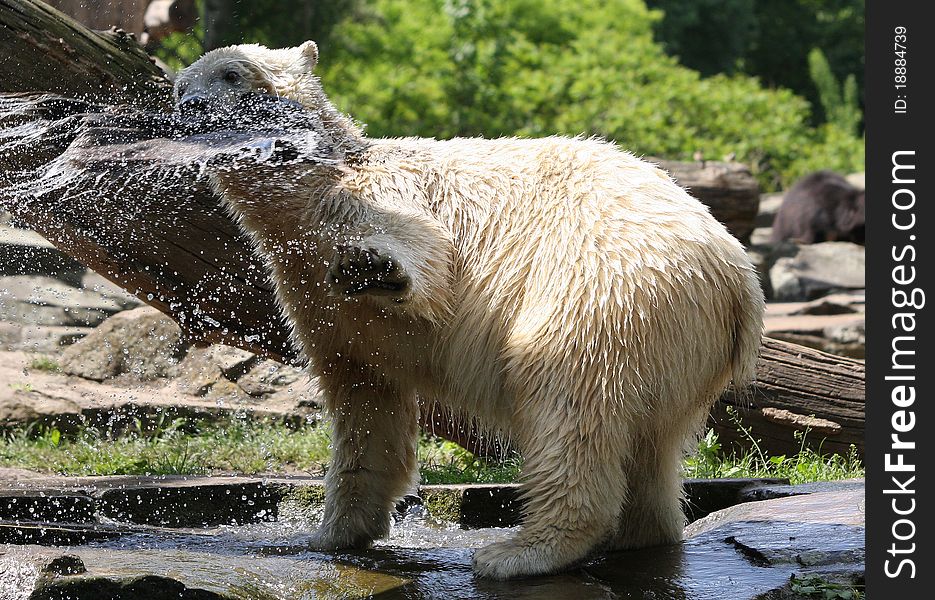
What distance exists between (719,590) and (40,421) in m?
4.62

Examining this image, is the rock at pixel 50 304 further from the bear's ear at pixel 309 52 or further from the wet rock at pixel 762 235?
the wet rock at pixel 762 235

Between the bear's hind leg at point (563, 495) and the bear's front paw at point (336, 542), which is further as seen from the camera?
the bear's front paw at point (336, 542)

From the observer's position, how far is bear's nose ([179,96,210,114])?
378 cm

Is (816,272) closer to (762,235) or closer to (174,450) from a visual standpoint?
(762,235)

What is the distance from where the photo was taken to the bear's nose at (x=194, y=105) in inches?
149

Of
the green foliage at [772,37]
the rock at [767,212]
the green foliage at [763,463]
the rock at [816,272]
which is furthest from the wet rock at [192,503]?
the green foliage at [772,37]

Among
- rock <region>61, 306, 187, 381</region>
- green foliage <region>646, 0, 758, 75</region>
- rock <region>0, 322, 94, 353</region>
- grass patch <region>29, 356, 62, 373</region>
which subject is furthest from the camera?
green foliage <region>646, 0, 758, 75</region>

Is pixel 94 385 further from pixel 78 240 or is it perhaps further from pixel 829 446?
pixel 829 446

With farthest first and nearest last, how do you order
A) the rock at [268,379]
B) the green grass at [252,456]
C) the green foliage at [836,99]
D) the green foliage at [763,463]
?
the green foliage at [836,99]
the rock at [268,379]
the green grass at [252,456]
the green foliage at [763,463]

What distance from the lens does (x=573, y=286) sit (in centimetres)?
340

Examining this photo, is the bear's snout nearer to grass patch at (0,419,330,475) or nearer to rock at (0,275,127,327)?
grass patch at (0,419,330,475)

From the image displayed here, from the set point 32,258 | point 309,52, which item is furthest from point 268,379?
point 309,52

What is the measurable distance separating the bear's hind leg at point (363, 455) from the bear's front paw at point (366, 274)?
0.80m

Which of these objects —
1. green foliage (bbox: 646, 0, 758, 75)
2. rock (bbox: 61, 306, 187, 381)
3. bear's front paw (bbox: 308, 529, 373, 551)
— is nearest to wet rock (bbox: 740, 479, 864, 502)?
bear's front paw (bbox: 308, 529, 373, 551)
